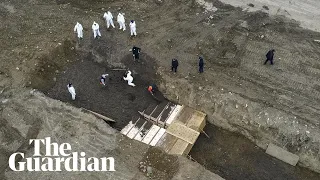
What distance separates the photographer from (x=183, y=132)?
19344 mm

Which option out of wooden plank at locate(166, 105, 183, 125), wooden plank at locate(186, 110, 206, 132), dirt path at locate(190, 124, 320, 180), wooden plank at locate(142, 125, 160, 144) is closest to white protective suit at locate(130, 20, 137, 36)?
wooden plank at locate(166, 105, 183, 125)

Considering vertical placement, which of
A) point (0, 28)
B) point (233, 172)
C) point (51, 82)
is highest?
point (0, 28)

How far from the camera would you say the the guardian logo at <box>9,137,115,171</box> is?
1712 cm

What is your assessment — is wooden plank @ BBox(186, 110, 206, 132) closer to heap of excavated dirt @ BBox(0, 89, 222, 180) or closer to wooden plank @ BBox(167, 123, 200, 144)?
wooden plank @ BBox(167, 123, 200, 144)

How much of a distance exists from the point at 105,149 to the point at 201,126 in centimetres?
493

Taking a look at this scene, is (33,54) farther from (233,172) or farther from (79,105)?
(233,172)

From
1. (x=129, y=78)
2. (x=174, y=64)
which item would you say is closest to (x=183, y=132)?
(x=174, y=64)

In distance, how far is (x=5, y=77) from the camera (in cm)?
2103

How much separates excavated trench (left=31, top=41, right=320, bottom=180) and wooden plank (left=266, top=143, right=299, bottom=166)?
22cm

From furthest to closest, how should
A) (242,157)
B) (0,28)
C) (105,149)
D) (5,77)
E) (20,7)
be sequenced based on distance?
(20,7) < (0,28) < (5,77) < (242,157) < (105,149)

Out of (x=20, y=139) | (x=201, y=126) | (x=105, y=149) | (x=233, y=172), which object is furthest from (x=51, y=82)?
(x=233, y=172)

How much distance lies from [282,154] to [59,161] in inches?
395

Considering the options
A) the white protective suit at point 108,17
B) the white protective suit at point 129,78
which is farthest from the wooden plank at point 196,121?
the white protective suit at point 108,17

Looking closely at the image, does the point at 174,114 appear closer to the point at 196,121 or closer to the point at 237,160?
the point at 196,121
